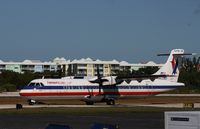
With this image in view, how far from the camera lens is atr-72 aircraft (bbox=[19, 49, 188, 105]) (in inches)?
2196

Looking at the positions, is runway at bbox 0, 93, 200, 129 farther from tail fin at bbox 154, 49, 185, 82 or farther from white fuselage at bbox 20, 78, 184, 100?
tail fin at bbox 154, 49, 185, 82

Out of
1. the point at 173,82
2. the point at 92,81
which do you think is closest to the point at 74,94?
the point at 92,81

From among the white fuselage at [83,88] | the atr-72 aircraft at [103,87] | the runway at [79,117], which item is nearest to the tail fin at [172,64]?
the atr-72 aircraft at [103,87]

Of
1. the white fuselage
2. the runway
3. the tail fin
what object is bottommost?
the runway

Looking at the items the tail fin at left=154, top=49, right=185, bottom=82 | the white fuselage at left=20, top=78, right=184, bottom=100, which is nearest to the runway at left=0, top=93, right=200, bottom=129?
the white fuselage at left=20, top=78, right=184, bottom=100

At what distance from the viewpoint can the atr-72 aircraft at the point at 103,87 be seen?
2196 inches

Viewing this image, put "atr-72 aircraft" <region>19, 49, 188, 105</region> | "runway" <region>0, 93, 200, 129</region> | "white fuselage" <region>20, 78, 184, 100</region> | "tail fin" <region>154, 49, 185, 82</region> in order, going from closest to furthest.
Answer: "runway" <region>0, 93, 200, 129</region>
"white fuselage" <region>20, 78, 184, 100</region>
"atr-72 aircraft" <region>19, 49, 188, 105</region>
"tail fin" <region>154, 49, 185, 82</region>

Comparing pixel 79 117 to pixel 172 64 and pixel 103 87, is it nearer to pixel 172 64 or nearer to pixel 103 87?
pixel 103 87

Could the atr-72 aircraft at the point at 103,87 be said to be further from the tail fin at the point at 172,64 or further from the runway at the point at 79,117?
the runway at the point at 79,117

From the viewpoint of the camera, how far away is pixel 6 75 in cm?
15488

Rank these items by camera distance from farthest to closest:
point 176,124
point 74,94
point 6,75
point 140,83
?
point 6,75 < point 140,83 < point 74,94 < point 176,124

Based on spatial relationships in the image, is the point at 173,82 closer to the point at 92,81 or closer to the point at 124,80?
the point at 124,80

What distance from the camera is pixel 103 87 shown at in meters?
60.0

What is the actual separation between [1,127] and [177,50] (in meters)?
42.8
